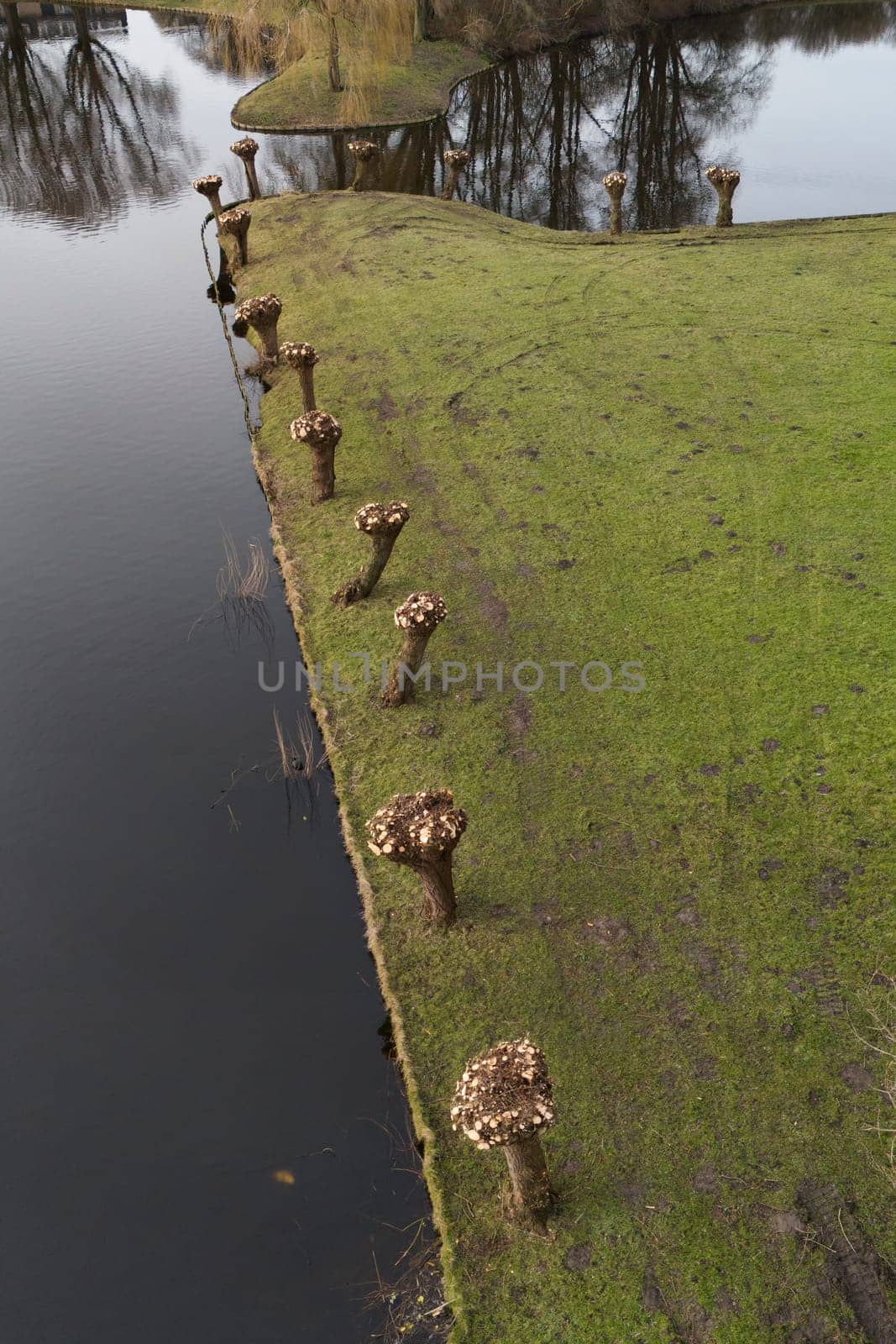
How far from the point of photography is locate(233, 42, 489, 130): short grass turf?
37250 mm

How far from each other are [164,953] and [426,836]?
2925 mm

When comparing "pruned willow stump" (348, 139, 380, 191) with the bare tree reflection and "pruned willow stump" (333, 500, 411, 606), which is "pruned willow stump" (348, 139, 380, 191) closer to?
the bare tree reflection

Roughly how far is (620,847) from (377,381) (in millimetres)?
11189

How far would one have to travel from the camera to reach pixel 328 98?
38344 mm

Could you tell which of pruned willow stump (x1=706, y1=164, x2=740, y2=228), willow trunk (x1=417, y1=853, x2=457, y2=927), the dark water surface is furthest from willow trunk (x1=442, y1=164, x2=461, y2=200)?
willow trunk (x1=417, y1=853, x2=457, y2=927)

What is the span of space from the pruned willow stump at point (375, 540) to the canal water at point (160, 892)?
1009 millimetres

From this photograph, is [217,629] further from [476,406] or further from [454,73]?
[454,73]

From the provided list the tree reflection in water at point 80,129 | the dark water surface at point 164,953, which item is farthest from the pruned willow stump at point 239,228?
the tree reflection in water at point 80,129

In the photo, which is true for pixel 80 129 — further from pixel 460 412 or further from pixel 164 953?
pixel 164 953

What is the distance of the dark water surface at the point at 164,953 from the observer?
6891 millimetres

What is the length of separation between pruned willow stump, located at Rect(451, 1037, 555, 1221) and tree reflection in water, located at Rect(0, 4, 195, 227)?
2897cm

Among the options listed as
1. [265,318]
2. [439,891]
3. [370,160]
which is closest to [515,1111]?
[439,891]

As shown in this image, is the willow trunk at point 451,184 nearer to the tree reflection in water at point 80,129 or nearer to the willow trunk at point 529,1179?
the tree reflection in water at point 80,129

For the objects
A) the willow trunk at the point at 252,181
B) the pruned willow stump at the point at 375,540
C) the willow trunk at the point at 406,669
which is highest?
the willow trunk at the point at 252,181
